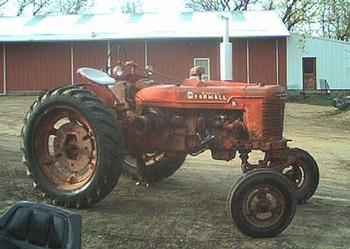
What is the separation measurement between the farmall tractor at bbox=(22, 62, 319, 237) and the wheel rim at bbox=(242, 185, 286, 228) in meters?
0.48

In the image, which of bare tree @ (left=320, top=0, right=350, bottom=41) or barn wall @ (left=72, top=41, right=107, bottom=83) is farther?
bare tree @ (left=320, top=0, right=350, bottom=41)

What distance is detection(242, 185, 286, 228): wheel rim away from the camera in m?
6.75

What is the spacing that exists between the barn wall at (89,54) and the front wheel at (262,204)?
27.7m

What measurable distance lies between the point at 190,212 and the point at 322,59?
95.4ft

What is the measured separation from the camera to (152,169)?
9.43 m

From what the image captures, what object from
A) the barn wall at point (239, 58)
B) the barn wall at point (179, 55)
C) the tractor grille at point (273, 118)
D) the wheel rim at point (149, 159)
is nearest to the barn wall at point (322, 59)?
the barn wall at point (239, 58)

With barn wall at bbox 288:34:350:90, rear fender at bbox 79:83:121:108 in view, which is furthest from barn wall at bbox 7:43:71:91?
rear fender at bbox 79:83:121:108

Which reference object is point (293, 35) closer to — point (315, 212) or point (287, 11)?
point (287, 11)

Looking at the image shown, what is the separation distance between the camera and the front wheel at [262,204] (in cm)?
670

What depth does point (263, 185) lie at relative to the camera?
6777mm

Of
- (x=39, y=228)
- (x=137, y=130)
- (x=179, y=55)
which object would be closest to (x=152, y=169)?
(x=137, y=130)

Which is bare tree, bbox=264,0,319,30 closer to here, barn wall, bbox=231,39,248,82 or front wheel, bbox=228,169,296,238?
barn wall, bbox=231,39,248,82

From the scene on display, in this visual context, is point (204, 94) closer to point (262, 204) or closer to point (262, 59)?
point (262, 204)

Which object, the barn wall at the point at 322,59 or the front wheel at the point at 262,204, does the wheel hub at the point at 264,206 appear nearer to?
the front wheel at the point at 262,204
